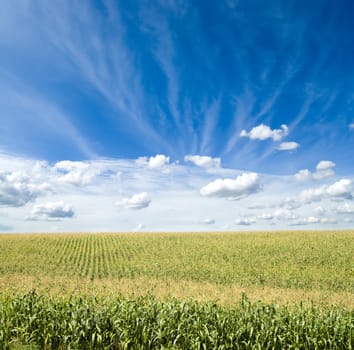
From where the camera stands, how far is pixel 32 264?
38.8 m

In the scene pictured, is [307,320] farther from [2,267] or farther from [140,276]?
[2,267]

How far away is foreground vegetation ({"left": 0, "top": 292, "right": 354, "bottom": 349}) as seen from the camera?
30.9 ft

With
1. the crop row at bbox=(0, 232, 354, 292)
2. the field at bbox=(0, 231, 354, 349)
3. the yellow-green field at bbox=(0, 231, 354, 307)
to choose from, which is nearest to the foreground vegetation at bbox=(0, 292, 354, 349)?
the field at bbox=(0, 231, 354, 349)

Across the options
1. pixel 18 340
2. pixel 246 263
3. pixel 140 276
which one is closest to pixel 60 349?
pixel 18 340

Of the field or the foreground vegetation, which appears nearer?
the foreground vegetation

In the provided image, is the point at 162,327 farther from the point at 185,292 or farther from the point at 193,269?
the point at 193,269

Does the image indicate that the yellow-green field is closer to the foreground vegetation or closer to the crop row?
the crop row

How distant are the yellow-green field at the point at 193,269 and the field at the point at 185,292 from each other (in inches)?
4.2

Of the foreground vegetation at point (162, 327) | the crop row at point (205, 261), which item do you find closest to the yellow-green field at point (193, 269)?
the crop row at point (205, 261)

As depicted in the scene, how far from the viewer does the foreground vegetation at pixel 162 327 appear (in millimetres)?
9430

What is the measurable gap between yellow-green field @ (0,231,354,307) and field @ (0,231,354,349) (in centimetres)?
11

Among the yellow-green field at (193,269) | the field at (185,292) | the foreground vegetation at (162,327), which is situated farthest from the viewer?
the yellow-green field at (193,269)

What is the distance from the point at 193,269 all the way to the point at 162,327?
2510cm

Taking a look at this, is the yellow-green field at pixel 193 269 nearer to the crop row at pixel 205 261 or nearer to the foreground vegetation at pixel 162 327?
the crop row at pixel 205 261
